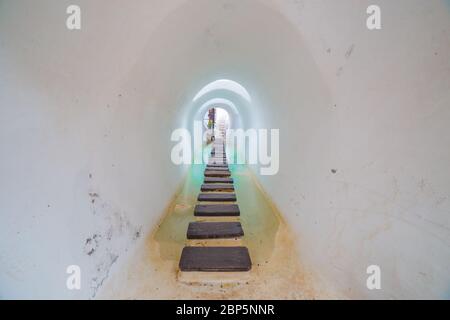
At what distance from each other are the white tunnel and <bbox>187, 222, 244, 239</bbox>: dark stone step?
796 mm

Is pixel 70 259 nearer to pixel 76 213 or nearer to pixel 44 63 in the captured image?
pixel 76 213

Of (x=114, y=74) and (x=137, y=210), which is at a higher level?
(x=114, y=74)

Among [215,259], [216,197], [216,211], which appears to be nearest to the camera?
[215,259]

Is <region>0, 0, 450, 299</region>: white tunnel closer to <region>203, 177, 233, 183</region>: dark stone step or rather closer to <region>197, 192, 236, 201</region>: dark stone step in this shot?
<region>197, 192, 236, 201</region>: dark stone step

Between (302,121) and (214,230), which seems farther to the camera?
(214,230)

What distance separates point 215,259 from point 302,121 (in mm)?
2021

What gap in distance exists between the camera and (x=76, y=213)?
139 cm

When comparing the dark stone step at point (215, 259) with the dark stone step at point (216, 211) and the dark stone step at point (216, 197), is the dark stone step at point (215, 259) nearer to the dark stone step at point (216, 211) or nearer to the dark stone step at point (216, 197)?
the dark stone step at point (216, 211)

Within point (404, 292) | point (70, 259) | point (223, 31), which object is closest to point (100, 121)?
point (70, 259)

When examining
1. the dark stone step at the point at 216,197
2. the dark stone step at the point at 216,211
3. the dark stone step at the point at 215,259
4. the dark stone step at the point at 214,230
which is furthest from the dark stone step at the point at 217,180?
the dark stone step at the point at 215,259

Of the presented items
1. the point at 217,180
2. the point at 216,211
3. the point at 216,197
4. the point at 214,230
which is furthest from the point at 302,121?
Answer: the point at 217,180

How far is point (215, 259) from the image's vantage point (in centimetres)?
233

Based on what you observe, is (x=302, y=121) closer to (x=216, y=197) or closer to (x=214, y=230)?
(x=214, y=230)

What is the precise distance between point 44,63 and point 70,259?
4.14ft
